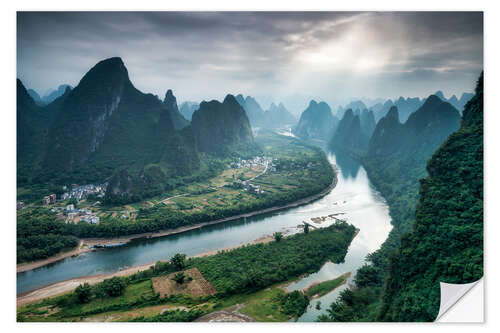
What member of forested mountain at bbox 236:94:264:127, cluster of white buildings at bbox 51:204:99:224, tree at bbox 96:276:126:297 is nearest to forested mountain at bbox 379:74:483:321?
tree at bbox 96:276:126:297

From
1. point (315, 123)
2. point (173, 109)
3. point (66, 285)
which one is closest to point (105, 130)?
point (173, 109)

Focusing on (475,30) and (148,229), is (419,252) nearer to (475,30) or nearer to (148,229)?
(475,30)

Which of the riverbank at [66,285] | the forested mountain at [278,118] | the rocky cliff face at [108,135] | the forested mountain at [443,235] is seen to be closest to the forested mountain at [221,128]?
the rocky cliff face at [108,135]

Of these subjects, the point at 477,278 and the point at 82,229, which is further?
the point at 82,229

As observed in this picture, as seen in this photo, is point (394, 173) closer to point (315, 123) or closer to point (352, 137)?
point (352, 137)

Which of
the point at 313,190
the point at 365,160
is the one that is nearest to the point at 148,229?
the point at 313,190

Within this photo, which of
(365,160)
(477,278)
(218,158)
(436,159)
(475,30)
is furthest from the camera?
(365,160)

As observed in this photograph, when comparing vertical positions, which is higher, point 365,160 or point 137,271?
point 365,160
